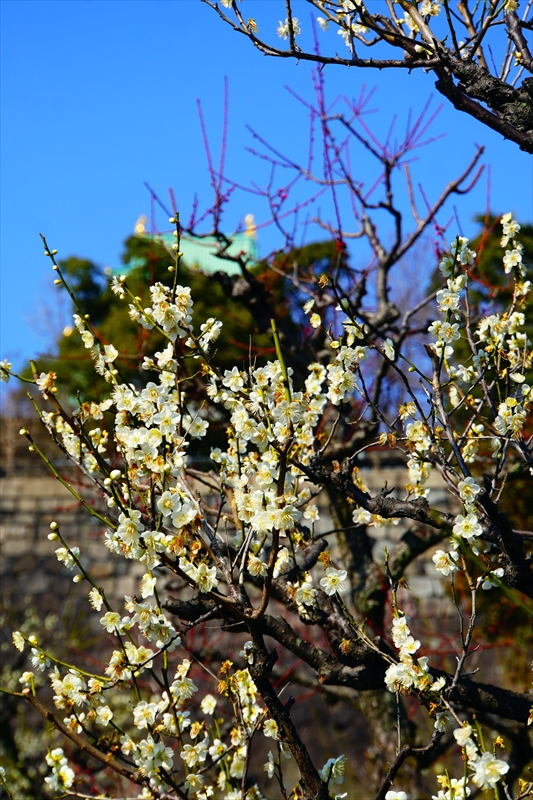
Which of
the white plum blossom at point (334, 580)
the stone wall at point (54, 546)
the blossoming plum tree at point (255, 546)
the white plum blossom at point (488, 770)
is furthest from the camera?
the stone wall at point (54, 546)

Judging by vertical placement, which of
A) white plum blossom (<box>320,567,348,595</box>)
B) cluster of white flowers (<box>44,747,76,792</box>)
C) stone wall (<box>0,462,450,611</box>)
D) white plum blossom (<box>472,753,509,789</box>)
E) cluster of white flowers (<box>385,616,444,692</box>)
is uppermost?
stone wall (<box>0,462,450,611</box>)

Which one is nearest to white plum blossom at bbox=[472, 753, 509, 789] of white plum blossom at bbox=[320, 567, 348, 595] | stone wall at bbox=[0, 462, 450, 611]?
white plum blossom at bbox=[320, 567, 348, 595]

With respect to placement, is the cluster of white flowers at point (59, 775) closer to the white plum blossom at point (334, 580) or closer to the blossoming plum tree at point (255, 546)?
the blossoming plum tree at point (255, 546)

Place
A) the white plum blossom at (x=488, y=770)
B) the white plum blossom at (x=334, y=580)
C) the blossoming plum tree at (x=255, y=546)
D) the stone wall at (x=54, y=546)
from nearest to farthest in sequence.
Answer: the white plum blossom at (x=488, y=770) < the blossoming plum tree at (x=255, y=546) < the white plum blossom at (x=334, y=580) < the stone wall at (x=54, y=546)

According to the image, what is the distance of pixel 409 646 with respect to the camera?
6.92 ft

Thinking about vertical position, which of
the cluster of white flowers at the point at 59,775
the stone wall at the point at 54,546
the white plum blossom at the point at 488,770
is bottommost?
the white plum blossom at the point at 488,770

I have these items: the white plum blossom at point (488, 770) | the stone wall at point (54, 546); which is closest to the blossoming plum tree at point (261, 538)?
the white plum blossom at point (488, 770)

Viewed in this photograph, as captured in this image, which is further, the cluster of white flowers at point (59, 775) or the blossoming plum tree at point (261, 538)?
the cluster of white flowers at point (59, 775)

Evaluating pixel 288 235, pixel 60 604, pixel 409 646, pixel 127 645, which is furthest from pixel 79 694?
pixel 60 604

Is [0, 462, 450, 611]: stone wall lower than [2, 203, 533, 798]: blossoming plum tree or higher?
higher

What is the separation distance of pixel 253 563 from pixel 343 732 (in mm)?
5521

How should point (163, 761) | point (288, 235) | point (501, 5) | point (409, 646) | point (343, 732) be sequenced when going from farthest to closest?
point (343, 732), point (288, 235), point (501, 5), point (163, 761), point (409, 646)

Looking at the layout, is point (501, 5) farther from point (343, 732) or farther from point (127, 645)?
point (343, 732)

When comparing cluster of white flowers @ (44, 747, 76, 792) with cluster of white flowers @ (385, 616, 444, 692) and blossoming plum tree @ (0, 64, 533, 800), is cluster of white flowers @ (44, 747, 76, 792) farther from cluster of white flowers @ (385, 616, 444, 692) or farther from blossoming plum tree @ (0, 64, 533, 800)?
cluster of white flowers @ (385, 616, 444, 692)
